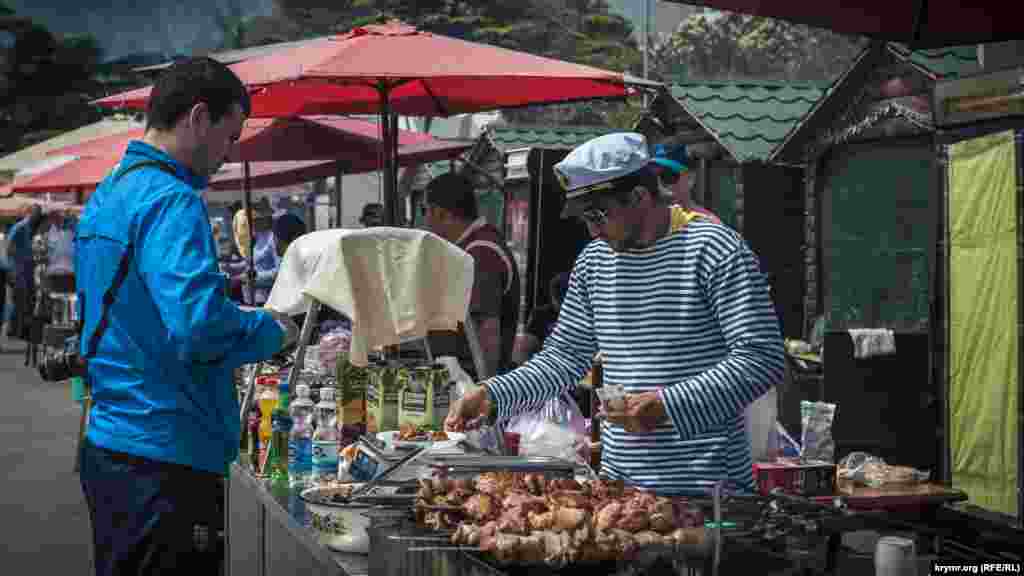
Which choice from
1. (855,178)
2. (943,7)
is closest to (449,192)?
(943,7)

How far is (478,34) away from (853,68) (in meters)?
29.9

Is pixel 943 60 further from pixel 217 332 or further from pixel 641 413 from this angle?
pixel 217 332

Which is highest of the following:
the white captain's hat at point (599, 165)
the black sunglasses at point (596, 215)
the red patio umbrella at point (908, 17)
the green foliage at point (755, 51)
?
the green foliage at point (755, 51)

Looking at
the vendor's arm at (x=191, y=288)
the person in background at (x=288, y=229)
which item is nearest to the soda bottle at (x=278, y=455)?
the vendor's arm at (x=191, y=288)

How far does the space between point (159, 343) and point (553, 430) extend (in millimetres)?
2207

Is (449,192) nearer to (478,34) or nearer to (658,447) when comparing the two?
(658,447)

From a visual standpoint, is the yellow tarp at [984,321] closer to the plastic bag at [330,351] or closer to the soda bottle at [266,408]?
the plastic bag at [330,351]

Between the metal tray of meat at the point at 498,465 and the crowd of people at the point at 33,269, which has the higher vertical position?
the crowd of people at the point at 33,269

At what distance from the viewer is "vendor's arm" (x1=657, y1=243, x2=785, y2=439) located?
3.68 m

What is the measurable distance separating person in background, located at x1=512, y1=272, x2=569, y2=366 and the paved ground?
3.22m

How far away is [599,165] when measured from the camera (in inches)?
151

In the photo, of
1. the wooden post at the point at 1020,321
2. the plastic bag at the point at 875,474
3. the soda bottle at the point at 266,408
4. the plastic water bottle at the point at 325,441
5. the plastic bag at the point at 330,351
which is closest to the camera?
the plastic water bottle at the point at 325,441

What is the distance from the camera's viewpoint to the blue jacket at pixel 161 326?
366 centimetres

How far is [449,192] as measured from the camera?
8.22 metres
